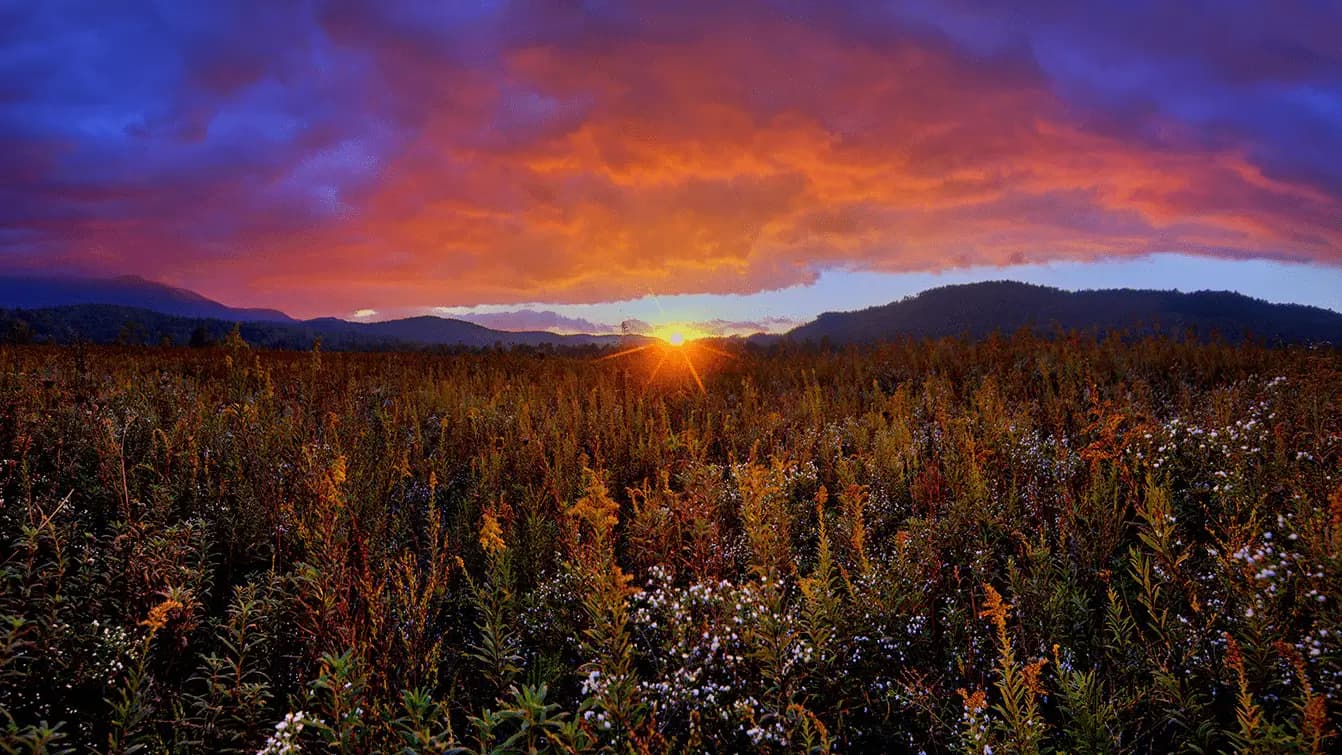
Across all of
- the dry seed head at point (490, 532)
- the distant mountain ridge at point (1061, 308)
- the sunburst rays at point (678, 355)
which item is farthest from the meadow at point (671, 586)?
the distant mountain ridge at point (1061, 308)

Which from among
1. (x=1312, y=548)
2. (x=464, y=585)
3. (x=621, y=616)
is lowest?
(x=464, y=585)

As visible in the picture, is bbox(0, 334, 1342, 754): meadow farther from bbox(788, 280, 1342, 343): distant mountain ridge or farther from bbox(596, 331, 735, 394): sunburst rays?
bbox(788, 280, 1342, 343): distant mountain ridge

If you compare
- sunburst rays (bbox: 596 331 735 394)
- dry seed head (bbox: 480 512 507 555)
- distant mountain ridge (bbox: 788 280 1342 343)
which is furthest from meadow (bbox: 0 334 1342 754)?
distant mountain ridge (bbox: 788 280 1342 343)

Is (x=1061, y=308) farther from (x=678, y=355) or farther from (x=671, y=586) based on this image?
(x=671, y=586)

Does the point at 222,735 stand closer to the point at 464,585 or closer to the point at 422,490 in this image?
the point at 464,585

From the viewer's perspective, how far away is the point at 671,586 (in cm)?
394

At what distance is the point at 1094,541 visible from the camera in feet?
13.9

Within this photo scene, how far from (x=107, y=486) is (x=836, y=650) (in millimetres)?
5507

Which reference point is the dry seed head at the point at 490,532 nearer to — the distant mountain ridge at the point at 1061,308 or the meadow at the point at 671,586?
the meadow at the point at 671,586

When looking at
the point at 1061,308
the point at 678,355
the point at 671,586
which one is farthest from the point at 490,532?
the point at 1061,308

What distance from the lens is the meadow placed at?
2490mm

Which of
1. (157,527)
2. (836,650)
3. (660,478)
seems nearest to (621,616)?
(836,650)

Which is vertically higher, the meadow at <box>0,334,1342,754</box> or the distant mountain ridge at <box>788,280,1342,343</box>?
the distant mountain ridge at <box>788,280,1342,343</box>

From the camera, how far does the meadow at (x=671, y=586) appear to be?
2.49 m
